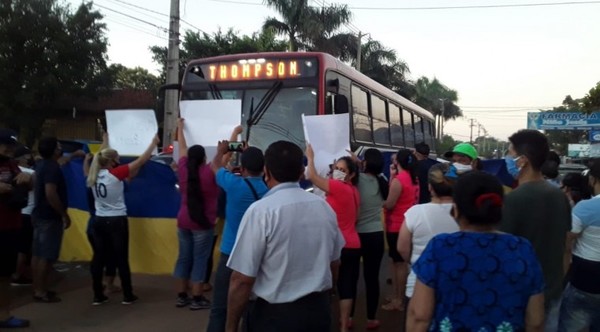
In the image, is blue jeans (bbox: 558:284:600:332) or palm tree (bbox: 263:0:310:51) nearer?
blue jeans (bbox: 558:284:600:332)

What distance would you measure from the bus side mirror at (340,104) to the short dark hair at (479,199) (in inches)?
229

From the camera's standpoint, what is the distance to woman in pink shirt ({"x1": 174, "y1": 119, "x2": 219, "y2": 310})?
231 inches

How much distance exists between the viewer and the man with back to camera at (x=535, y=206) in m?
3.45

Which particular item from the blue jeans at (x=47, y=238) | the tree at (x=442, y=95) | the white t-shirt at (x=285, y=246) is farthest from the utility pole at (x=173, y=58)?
the tree at (x=442, y=95)

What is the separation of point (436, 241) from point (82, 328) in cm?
442

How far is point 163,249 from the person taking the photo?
738 cm

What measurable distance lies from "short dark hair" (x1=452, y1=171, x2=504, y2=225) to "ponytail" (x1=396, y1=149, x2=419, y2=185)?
12.0 feet

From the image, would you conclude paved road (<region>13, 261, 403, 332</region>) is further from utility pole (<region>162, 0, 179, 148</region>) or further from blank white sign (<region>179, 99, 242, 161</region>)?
utility pole (<region>162, 0, 179, 148</region>)

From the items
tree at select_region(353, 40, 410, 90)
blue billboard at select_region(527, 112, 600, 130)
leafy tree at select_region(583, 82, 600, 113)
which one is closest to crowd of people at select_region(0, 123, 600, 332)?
leafy tree at select_region(583, 82, 600, 113)

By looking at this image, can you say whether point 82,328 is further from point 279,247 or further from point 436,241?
point 436,241

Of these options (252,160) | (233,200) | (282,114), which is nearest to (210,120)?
(233,200)

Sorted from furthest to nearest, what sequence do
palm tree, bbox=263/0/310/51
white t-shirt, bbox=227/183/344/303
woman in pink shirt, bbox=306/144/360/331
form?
palm tree, bbox=263/0/310/51 → woman in pink shirt, bbox=306/144/360/331 → white t-shirt, bbox=227/183/344/303

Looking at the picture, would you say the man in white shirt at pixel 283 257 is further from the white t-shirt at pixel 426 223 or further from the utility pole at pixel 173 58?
the utility pole at pixel 173 58

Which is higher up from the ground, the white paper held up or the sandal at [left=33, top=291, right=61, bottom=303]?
the white paper held up
